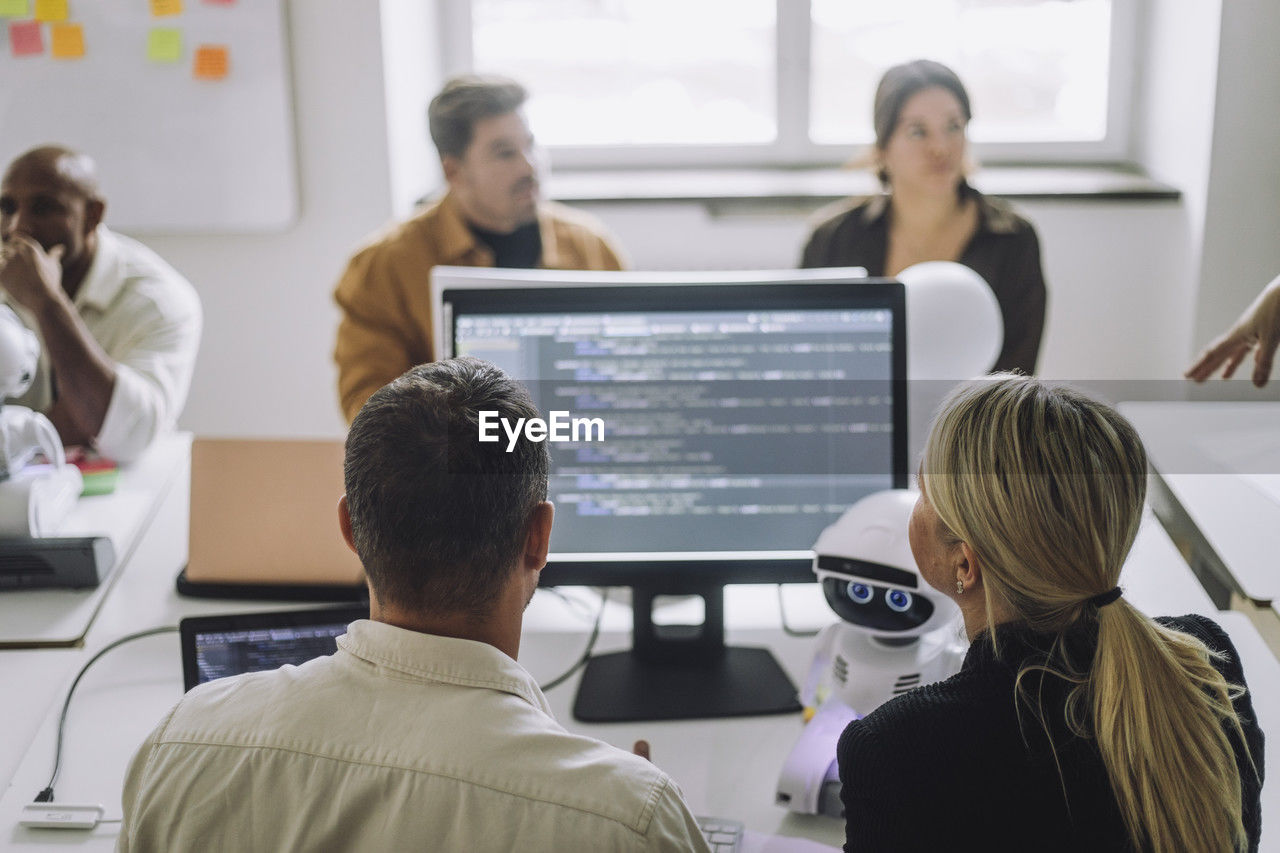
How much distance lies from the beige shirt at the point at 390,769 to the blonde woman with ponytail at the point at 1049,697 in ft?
0.57

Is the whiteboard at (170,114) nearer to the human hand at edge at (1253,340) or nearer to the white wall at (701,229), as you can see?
the white wall at (701,229)

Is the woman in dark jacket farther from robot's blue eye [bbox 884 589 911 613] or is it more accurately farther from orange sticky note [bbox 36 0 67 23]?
orange sticky note [bbox 36 0 67 23]

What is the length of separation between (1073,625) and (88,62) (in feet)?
10.2

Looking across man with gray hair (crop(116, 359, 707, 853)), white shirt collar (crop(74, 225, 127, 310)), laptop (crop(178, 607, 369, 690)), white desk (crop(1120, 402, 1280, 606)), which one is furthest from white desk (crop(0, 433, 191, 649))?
white desk (crop(1120, 402, 1280, 606))

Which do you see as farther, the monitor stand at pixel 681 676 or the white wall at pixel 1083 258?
the white wall at pixel 1083 258

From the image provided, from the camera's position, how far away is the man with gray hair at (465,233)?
229cm

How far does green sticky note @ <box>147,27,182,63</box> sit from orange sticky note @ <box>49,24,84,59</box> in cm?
18

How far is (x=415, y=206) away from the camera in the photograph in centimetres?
332

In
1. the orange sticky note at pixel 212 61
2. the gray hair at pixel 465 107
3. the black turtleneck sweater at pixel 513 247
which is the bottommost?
the black turtleneck sweater at pixel 513 247

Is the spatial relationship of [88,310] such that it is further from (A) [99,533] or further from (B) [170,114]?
(B) [170,114]

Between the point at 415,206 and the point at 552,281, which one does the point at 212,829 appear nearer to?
the point at 552,281

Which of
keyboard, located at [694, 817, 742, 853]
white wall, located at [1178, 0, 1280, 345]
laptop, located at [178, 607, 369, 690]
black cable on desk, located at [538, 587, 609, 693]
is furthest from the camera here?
white wall, located at [1178, 0, 1280, 345]

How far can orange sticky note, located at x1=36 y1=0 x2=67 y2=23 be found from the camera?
3092 millimetres

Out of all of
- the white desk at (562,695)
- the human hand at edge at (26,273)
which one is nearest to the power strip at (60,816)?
the white desk at (562,695)
